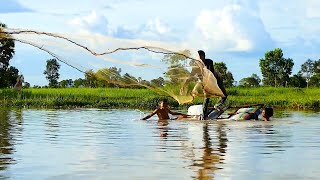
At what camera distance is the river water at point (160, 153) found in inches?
331

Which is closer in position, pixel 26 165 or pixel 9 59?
pixel 26 165

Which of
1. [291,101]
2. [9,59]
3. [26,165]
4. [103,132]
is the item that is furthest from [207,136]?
[9,59]

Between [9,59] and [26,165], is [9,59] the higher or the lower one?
the higher one

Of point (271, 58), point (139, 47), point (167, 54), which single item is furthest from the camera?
point (271, 58)

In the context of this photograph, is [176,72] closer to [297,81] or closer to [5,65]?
[5,65]

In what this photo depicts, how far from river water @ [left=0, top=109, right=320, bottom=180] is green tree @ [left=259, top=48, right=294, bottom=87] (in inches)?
2010

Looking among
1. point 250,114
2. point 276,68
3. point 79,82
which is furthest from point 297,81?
point 250,114

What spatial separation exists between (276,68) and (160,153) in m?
58.6

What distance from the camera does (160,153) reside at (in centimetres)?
1068

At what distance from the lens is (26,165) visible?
29.7 feet

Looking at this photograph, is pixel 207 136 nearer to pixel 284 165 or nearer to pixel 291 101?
pixel 284 165

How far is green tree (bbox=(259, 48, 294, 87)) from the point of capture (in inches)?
2648

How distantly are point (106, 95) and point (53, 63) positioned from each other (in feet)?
126

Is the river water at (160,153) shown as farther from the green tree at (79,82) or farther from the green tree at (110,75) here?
the green tree at (79,82)
